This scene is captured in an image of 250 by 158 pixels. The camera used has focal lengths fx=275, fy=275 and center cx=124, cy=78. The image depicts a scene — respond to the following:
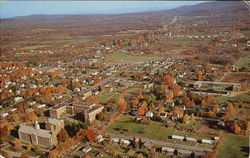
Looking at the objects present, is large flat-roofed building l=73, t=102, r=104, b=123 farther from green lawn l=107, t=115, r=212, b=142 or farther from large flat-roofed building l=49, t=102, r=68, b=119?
green lawn l=107, t=115, r=212, b=142

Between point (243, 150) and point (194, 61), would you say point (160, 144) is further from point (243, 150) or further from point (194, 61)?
point (194, 61)

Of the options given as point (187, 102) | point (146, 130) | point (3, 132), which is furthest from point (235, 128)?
point (3, 132)

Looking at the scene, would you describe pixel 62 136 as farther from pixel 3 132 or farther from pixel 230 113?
pixel 230 113

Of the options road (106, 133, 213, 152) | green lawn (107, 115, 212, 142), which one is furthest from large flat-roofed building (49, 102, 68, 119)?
road (106, 133, 213, 152)

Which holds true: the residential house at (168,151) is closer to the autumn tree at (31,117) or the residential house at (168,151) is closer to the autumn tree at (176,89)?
the autumn tree at (176,89)

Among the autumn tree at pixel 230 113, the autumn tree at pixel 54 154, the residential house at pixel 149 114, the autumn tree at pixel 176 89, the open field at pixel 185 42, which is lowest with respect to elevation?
the autumn tree at pixel 54 154

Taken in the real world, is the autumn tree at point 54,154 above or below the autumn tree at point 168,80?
below

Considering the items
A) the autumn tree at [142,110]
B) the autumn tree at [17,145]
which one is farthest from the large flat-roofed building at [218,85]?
the autumn tree at [17,145]

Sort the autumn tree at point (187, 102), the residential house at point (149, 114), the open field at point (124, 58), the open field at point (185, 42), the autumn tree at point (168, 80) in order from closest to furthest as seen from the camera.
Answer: the residential house at point (149, 114) < the autumn tree at point (187, 102) < the autumn tree at point (168, 80) < the open field at point (124, 58) < the open field at point (185, 42)
